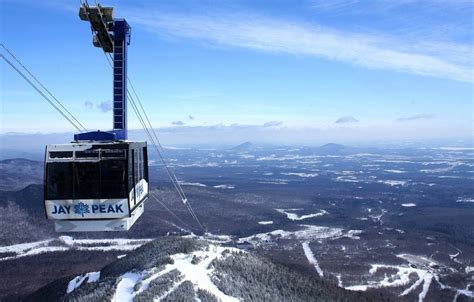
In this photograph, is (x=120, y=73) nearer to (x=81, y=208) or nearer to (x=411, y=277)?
(x=81, y=208)

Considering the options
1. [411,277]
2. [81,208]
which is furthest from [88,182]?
[411,277]

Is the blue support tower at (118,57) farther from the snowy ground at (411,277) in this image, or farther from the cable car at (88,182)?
the snowy ground at (411,277)

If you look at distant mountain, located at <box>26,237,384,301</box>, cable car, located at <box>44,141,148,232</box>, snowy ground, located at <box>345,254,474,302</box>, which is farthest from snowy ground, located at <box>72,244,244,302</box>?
snowy ground, located at <box>345,254,474,302</box>

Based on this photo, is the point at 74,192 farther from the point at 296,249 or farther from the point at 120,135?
the point at 296,249

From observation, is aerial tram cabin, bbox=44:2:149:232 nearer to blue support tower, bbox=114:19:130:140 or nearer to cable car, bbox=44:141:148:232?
cable car, bbox=44:141:148:232

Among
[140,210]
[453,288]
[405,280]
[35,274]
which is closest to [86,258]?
[35,274]

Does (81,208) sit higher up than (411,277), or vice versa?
(81,208)
